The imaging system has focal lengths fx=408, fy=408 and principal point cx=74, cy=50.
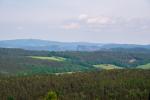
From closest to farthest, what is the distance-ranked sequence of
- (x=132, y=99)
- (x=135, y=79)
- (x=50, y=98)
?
(x=50, y=98) < (x=132, y=99) < (x=135, y=79)

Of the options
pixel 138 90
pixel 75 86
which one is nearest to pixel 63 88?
pixel 75 86

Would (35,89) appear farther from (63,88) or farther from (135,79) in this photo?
(135,79)

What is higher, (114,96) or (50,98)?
(50,98)

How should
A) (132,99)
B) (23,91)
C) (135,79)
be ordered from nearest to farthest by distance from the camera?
(132,99) → (23,91) → (135,79)

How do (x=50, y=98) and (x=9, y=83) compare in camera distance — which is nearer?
(x=50, y=98)

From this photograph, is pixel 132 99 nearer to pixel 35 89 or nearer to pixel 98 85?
pixel 98 85

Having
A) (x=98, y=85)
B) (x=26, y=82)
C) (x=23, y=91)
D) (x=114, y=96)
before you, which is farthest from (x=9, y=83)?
(x=114, y=96)

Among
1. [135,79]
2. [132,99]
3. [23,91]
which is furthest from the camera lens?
[135,79]

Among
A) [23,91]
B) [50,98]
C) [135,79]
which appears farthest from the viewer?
[135,79]

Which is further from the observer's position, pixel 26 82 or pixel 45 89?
pixel 26 82
